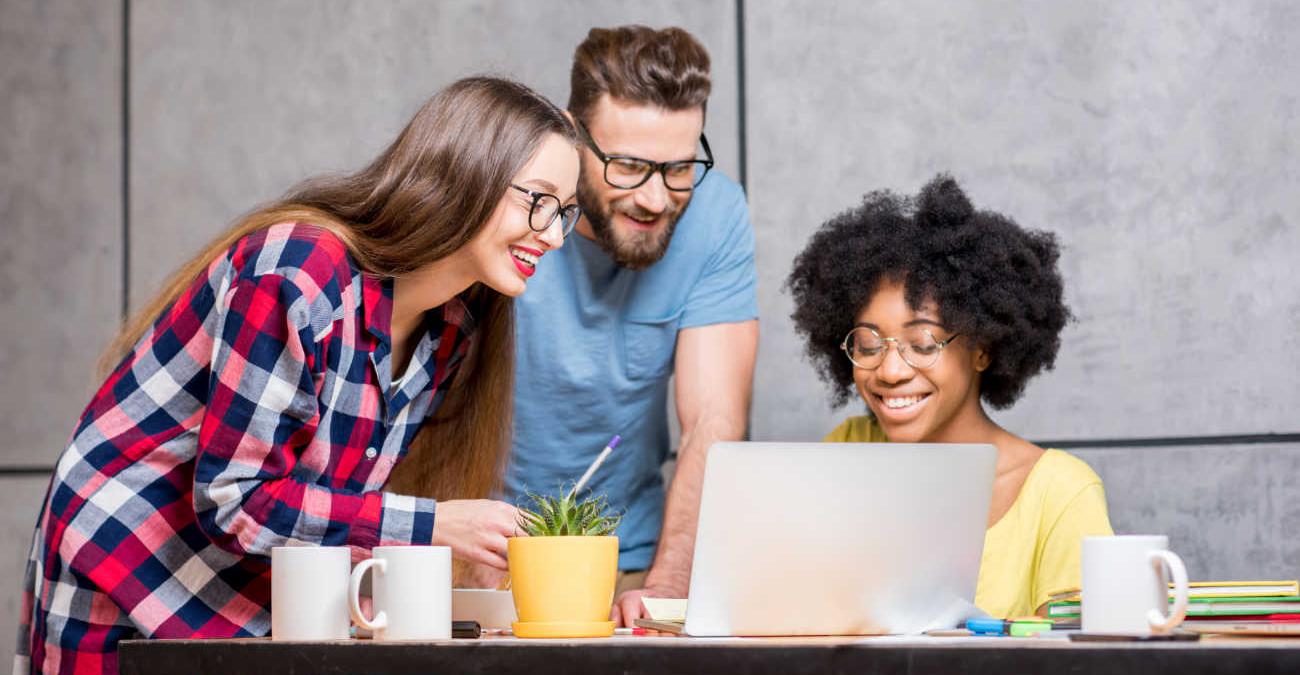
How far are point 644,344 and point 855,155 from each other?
0.70 meters

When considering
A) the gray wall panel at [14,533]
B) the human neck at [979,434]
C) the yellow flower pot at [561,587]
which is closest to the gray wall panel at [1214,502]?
the human neck at [979,434]

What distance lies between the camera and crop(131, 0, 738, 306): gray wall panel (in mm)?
3166

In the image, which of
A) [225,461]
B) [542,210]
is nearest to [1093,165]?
[542,210]

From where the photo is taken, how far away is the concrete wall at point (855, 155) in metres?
2.71

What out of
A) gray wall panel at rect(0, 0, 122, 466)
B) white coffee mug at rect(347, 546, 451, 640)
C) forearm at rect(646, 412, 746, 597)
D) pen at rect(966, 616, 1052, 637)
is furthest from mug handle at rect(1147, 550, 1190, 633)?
gray wall panel at rect(0, 0, 122, 466)

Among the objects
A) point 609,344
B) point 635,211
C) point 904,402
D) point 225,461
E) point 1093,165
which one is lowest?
point 225,461

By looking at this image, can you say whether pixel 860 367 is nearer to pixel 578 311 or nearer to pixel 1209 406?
pixel 578 311

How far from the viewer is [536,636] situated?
1323 mm

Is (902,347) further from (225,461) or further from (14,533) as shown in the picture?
(14,533)

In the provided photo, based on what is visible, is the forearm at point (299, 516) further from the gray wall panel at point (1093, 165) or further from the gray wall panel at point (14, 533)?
the gray wall panel at point (14, 533)

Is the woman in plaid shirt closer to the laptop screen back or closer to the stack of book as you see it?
the laptop screen back

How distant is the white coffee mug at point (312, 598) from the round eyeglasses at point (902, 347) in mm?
1027

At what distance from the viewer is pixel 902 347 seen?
218cm

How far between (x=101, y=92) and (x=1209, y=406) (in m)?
2.65
